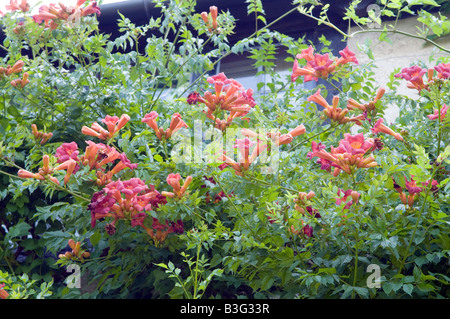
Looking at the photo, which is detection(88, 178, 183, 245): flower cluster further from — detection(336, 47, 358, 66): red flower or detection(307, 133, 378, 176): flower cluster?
detection(336, 47, 358, 66): red flower

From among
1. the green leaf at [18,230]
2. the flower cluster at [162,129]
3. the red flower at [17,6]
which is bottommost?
the green leaf at [18,230]

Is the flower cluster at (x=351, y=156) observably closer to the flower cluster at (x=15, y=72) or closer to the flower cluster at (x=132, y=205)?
the flower cluster at (x=132, y=205)

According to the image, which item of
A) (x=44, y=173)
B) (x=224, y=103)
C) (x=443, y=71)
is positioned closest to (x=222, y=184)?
(x=224, y=103)

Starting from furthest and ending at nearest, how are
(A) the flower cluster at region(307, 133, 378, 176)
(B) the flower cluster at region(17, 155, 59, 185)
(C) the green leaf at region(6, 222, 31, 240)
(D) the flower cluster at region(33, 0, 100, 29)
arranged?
(C) the green leaf at region(6, 222, 31, 240) < (D) the flower cluster at region(33, 0, 100, 29) < (B) the flower cluster at region(17, 155, 59, 185) < (A) the flower cluster at region(307, 133, 378, 176)

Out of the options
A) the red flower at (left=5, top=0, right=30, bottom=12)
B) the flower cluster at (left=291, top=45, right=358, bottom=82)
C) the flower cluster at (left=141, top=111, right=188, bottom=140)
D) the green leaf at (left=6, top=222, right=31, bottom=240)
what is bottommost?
the green leaf at (left=6, top=222, right=31, bottom=240)

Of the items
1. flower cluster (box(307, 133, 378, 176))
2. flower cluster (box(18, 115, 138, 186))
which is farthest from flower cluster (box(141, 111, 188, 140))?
flower cluster (box(307, 133, 378, 176))

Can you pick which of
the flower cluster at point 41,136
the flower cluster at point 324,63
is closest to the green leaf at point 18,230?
the flower cluster at point 41,136

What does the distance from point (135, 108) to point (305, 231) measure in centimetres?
171

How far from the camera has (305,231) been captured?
212 cm

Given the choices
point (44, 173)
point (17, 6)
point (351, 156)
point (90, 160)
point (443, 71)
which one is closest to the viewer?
point (351, 156)

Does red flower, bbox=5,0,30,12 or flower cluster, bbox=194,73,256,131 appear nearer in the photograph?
flower cluster, bbox=194,73,256,131

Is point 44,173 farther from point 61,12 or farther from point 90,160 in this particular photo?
point 61,12

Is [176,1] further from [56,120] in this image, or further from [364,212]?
[364,212]
